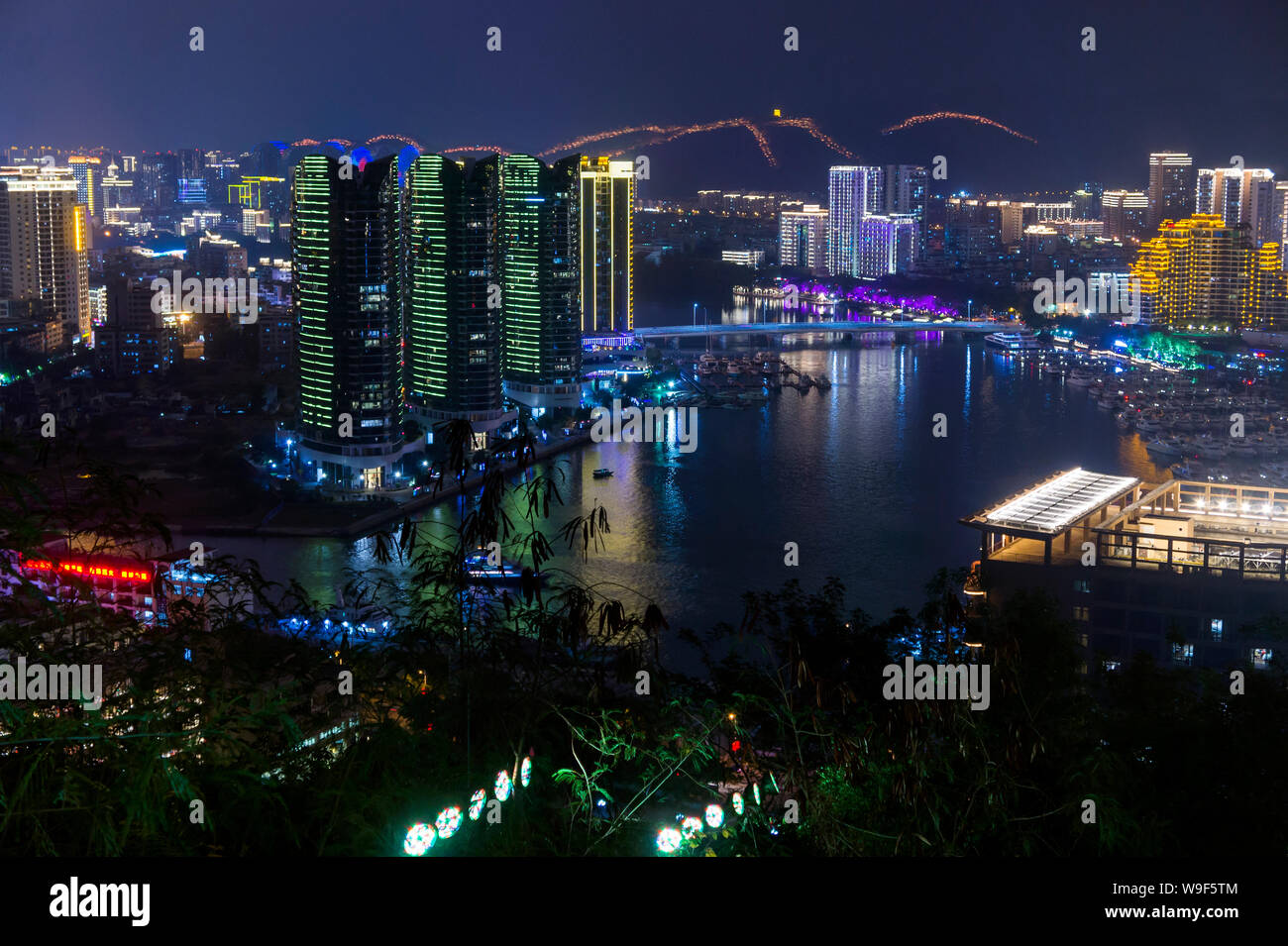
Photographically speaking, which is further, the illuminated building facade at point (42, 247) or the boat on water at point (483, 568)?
the illuminated building facade at point (42, 247)

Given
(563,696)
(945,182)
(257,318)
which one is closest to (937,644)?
(563,696)

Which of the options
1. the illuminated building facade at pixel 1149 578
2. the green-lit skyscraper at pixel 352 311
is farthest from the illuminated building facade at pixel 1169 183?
the illuminated building facade at pixel 1149 578

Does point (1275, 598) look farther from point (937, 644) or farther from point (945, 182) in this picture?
point (945, 182)

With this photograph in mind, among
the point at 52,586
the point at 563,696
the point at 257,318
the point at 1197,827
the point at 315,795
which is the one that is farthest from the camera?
the point at 257,318

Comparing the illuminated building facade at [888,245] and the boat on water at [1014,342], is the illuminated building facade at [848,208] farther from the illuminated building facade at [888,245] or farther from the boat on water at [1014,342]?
the boat on water at [1014,342]

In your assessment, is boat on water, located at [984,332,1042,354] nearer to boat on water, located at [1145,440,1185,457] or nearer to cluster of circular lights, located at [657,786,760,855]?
boat on water, located at [1145,440,1185,457]

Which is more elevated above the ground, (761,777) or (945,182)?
(945,182)
